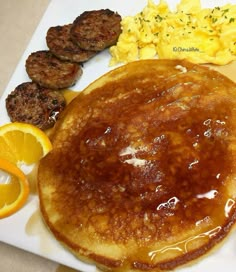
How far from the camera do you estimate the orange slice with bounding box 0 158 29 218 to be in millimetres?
2676

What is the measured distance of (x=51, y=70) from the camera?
3.14 meters

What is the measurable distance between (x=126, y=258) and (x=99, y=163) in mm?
564

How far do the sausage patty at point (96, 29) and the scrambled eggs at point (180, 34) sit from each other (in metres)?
0.06

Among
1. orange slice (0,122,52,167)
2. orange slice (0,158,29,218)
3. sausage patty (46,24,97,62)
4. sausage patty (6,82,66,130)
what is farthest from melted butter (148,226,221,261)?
sausage patty (46,24,97,62)

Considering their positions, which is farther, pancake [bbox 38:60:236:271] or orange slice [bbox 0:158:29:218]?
orange slice [bbox 0:158:29:218]

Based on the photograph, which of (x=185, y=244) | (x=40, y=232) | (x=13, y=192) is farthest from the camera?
(x=13, y=192)

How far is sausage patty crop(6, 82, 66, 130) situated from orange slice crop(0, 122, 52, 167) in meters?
0.12

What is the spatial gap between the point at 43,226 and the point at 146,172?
70 cm

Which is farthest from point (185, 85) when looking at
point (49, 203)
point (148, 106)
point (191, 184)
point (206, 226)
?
point (49, 203)

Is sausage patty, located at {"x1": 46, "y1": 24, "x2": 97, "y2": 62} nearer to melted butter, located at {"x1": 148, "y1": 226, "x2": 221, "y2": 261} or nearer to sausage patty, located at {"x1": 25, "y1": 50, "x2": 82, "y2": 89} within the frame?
sausage patty, located at {"x1": 25, "y1": 50, "x2": 82, "y2": 89}

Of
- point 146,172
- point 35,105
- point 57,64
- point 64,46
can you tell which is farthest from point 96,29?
point 146,172

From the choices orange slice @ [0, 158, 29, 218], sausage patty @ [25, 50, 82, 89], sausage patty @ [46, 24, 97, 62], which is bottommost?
orange slice @ [0, 158, 29, 218]

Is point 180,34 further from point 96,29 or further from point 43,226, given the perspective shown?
point 43,226

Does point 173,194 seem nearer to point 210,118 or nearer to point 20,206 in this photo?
point 210,118
